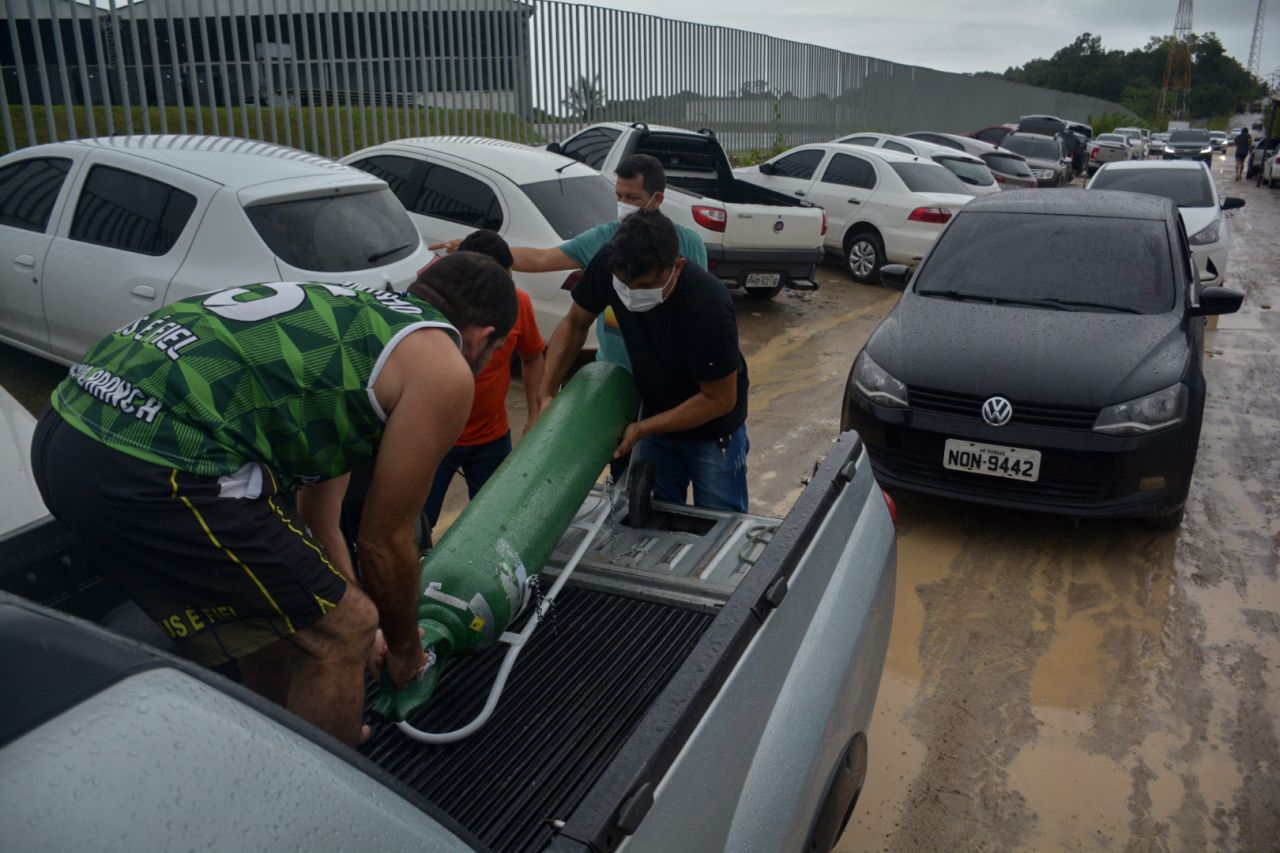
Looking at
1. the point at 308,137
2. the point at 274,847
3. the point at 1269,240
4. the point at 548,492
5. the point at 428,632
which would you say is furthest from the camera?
the point at 1269,240

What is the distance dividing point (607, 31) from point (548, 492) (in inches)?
516

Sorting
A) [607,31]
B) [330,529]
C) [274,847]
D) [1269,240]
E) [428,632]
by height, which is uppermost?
[607,31]

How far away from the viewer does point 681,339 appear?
321cm

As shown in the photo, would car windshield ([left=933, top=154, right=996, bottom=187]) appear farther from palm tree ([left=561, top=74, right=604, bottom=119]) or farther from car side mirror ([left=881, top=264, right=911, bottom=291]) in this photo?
car side mirror ([left=881, top=264, right=911, bottom=291])

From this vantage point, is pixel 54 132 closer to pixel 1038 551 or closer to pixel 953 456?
pixel 953 456

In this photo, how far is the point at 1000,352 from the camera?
4.78 metres

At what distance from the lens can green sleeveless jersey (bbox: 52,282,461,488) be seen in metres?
1.73

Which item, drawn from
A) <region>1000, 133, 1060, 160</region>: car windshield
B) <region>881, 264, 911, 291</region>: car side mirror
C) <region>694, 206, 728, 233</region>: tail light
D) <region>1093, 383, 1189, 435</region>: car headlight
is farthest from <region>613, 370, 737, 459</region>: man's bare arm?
<region>1000, 133, 1060, 160</region>: car windshield

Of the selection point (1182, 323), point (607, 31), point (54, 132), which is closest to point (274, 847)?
point (1182, 323)

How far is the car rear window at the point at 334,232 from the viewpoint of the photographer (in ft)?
16.7

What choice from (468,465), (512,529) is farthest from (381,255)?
(512,529)

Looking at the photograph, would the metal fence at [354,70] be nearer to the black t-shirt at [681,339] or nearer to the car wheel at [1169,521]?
the black t-shirt at [681,339]

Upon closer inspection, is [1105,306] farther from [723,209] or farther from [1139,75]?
[1139,75]

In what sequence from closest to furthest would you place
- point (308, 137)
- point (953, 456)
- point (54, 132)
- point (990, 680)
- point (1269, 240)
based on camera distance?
point (990, 680) → point (953, 456) → point (54, 132) → point (308, 137) → point (1269, 240)
